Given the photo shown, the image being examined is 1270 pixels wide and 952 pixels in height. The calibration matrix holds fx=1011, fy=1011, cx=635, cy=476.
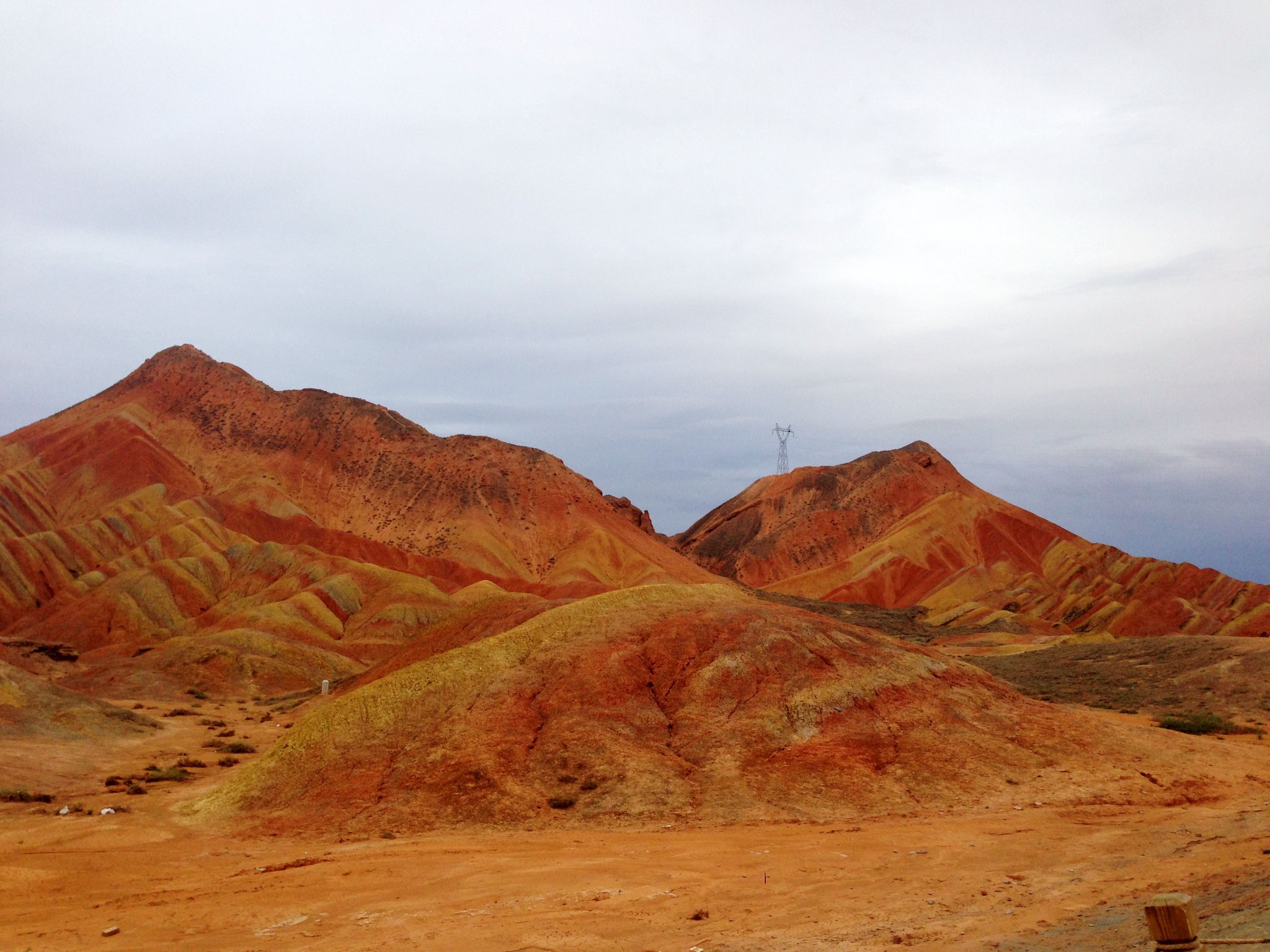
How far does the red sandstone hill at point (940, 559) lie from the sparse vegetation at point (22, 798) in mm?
77220

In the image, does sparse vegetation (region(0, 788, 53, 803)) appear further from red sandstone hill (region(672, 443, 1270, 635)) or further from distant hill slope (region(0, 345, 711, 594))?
red sandstone hill (region(672, 443, 1270, 635))

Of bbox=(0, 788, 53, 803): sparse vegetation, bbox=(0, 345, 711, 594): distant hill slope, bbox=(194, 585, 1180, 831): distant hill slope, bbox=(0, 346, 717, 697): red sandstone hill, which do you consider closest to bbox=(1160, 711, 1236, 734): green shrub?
bbox=(194, 585, 1180, 831): distant hill slope

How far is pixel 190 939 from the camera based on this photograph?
14328mm

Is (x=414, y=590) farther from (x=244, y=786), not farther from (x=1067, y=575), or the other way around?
(x=1067, y=575)

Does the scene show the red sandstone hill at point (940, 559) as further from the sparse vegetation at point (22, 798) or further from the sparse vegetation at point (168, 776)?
the sparse vegetation at point (22, 798)

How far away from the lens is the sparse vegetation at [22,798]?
24406mm

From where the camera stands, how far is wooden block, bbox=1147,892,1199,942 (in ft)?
23.9

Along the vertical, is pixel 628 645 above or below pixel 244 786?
above

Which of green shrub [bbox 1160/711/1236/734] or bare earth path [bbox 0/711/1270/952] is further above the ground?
bare earth path [bbox 0/711/1270/952]

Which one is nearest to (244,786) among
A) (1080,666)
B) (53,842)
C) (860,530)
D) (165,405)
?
(53,842)

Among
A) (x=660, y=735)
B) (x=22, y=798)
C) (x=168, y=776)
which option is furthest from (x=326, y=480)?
(x=660, y=735)

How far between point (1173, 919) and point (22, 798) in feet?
85.0

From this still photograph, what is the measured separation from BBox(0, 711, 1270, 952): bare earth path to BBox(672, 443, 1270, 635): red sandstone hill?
67.4m

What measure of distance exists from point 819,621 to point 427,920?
17.7 m
